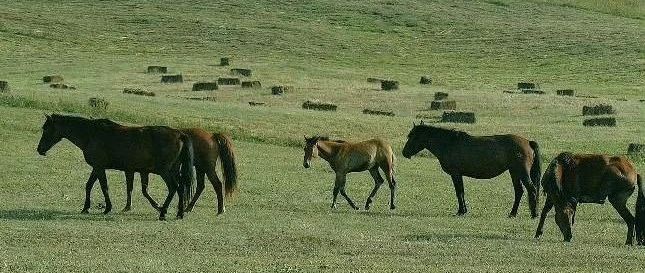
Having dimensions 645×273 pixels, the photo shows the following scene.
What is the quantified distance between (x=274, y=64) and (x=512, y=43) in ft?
68.8

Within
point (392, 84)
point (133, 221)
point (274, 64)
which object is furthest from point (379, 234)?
point (274, 64)

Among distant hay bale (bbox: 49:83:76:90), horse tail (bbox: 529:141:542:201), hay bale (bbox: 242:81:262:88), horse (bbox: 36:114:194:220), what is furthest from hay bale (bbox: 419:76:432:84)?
horse (bbox: 36:114:194:220)

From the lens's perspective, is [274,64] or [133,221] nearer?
[133,221]

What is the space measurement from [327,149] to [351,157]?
0.55 metres

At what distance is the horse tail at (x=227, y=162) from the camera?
85.5 ft

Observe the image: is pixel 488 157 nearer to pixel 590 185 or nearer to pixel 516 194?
pixel 516 194

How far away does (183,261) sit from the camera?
61.9 ft

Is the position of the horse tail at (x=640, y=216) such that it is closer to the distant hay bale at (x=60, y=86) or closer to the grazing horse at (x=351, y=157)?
the grazing horse at (x=351, y=157)

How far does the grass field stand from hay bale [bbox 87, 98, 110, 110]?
0.35 meters

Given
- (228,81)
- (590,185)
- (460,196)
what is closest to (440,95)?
(228,81)

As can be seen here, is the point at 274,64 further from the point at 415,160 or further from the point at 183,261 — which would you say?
the point at 183,261

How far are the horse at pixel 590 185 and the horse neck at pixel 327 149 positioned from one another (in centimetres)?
693

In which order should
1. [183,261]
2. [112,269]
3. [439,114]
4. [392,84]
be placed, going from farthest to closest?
[392,84] < [439,114] < [183,261] < [112,269]

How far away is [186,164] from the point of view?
24.9 m
